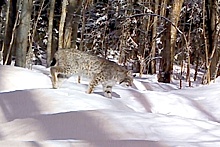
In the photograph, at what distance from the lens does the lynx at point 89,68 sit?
9648 mm

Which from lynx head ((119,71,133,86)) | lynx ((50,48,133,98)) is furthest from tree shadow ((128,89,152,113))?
lynx ((50,48,133,98))

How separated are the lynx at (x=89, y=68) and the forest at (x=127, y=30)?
332cm

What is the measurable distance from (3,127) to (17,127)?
22 cm

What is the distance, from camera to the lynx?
9.65 metres

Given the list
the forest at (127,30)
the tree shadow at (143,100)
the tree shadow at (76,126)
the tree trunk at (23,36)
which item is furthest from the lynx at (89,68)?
the tree trunk at (23,36)

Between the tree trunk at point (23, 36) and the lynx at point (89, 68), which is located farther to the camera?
the tree trunk at point (23, 36)

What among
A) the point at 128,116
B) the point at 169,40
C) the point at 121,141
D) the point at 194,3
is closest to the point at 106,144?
the point at 121,141

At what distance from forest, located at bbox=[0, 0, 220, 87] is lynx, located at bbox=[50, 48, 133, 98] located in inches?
131

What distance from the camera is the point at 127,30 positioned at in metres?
23.8

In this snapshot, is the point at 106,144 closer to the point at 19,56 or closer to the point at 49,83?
the point at 49,83

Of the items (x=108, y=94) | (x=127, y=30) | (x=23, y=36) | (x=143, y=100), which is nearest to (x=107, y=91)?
(x=108, y=94)

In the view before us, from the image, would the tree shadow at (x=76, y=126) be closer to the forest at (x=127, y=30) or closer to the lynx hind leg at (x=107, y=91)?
the lynx hind leg at (x=107, y=91)

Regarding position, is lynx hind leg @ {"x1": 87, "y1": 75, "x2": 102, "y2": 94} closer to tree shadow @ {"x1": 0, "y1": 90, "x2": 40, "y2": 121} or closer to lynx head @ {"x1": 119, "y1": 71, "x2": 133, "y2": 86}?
lynx head @ {"x1": 119, "y1": 71, "x2": 133, "y2": 86}

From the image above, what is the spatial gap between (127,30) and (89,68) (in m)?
14.2
